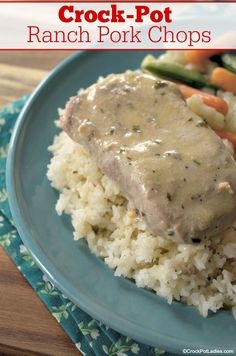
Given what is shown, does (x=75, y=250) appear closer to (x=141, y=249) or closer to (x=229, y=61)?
(x=141, y=249)

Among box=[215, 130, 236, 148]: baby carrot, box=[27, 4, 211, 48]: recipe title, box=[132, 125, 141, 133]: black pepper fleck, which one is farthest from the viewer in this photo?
box=[27, 4, 211, 48]: recipe title

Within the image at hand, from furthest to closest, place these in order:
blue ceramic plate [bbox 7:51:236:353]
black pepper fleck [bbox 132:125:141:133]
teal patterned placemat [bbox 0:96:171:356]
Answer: black pepper fleck [bbox 132:125:141:133] < teal patterned placemat [bbox 0:96:171:356] < blue ceramic plate [bbox 7:51:236:353]

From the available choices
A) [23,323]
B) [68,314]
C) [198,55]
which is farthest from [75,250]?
[198,55]

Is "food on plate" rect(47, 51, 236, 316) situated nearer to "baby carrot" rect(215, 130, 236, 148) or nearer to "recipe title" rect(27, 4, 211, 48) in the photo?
"baby carrot" rect(215, 130, 236, 148)

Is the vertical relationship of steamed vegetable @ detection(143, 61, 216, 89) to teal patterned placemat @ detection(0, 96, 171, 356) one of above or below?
above

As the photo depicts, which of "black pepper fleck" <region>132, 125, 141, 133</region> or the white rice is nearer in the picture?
the white rice

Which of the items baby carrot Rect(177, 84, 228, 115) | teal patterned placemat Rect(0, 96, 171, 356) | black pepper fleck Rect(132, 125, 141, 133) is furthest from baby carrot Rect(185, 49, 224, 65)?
teal patterned placemat Rect(0, 96, 171, 356)

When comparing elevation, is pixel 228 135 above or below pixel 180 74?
below
